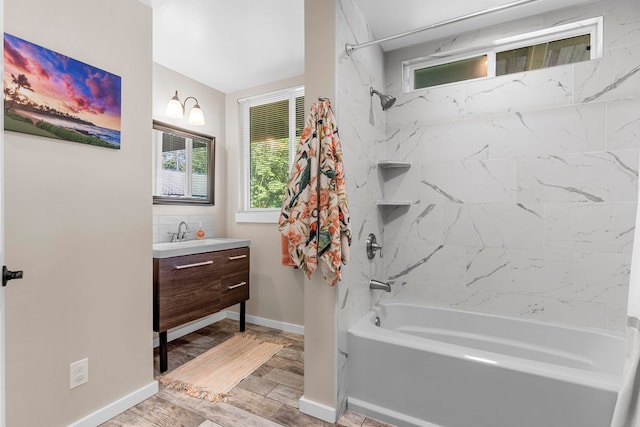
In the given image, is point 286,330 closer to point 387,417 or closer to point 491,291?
point 387,417

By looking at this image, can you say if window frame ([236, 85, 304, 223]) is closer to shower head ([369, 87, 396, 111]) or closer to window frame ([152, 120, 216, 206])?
window frame ([152, 120, 216, 206])

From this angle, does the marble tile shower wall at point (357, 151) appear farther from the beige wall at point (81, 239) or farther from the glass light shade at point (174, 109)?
the glass light shade at point (174, 109)

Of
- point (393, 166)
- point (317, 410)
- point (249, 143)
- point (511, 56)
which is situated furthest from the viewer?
point (249, 143)

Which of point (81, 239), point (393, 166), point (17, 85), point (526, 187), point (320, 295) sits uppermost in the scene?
point (17, 85)

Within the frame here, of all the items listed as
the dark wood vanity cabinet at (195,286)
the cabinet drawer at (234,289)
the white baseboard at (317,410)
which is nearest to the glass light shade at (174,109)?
the dark wood vanity cabinet at (195,286)

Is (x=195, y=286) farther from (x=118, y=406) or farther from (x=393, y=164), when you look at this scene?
(x=393, y=164)

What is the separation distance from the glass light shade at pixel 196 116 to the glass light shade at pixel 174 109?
0.14 meters

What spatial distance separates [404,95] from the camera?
2572 millimetres

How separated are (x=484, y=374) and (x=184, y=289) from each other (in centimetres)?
205

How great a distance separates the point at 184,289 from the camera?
8.04 ft

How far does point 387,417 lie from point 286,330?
5.10 ft

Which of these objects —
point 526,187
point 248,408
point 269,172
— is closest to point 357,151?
point 526,187

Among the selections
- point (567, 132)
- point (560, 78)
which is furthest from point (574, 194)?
point (560, 78)

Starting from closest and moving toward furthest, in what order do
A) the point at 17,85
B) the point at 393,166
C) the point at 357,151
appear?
the point at 17,85 → the point at 357,151 → the point at 393,166
